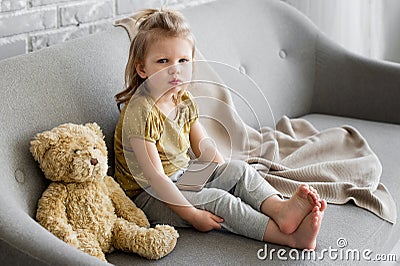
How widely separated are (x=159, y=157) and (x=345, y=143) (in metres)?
0.83

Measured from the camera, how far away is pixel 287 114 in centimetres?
273

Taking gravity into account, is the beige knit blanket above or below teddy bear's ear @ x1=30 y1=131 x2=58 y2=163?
below

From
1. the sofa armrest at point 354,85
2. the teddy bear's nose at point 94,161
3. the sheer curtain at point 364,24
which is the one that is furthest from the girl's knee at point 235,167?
the sheer curtain at point 364,24

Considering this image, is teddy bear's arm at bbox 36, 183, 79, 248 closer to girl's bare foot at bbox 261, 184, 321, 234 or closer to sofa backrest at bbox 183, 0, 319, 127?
girl's bare foot at bbox 261, 184, 321, 234

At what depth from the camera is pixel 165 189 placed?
5.82 feet

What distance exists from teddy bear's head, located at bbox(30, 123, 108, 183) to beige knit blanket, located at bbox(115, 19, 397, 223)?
42cm

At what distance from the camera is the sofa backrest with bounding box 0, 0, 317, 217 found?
1681 millimetres

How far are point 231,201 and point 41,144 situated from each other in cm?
49

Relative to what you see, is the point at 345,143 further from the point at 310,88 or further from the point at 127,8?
the point at 127,8

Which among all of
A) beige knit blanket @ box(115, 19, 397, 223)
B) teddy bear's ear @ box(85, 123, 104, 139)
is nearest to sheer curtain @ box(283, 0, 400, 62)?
beige knit blanket @ box(115, 19, 397, 223)

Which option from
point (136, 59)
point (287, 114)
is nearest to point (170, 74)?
point (136, 59)

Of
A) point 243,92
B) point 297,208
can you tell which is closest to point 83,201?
point 297,208

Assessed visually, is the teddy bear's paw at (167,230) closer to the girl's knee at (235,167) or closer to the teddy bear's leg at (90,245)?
the teddy bear's leg at (90,245)

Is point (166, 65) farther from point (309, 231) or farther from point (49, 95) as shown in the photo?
point (309, 231)
